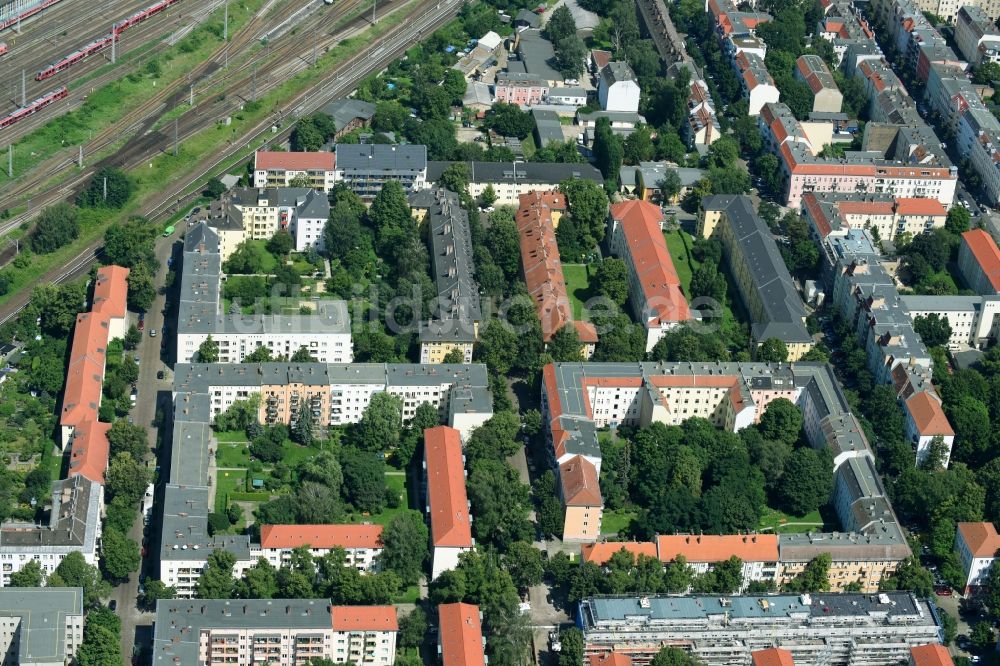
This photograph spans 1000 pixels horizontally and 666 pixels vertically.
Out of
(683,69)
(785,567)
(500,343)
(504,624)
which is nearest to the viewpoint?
(504,624)

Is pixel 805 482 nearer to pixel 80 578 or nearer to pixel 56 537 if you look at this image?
pixel 80 578

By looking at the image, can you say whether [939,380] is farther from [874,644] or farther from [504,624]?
[504,624]

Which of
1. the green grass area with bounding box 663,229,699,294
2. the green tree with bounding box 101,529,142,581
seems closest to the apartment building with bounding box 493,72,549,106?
the green grass area with bounding box 663,229,699,294

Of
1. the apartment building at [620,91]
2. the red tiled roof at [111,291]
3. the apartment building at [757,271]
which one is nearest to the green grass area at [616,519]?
the apartment building at [757,271]

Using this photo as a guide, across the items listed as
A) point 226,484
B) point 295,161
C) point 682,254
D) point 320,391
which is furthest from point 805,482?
point 295,161

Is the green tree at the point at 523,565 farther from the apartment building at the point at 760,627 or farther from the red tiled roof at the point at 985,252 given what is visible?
the red tiled roof at the point at 985,252

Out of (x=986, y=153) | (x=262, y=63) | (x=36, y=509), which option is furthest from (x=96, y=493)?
(x=986, y=153)
